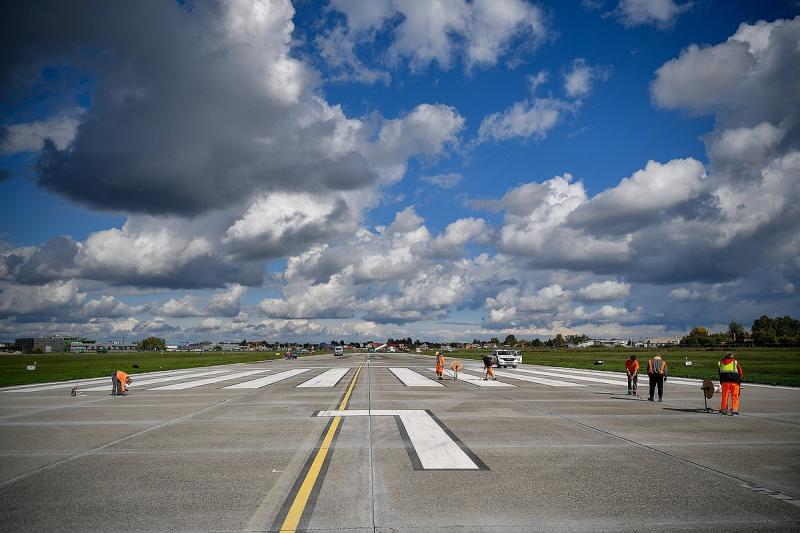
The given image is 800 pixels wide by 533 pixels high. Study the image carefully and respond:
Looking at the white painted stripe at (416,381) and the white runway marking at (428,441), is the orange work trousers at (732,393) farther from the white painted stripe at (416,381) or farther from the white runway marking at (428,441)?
the white painted stripe at (416,381)

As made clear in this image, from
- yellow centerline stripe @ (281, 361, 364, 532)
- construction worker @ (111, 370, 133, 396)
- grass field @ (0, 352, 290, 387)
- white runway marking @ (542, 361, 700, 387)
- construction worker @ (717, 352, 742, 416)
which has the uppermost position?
construction worker @ (717, 352, 742, 416)

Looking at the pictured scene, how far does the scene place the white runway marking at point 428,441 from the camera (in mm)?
8720

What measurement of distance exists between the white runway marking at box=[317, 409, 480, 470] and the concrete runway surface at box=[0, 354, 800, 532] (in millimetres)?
58

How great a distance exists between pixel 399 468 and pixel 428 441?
7.56ft

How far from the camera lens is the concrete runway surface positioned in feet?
20.0

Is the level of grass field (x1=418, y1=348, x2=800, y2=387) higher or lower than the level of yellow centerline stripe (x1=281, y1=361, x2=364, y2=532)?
lower

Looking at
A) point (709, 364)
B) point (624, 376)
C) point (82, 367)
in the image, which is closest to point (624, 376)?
point (624, 376)

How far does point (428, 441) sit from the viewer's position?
420 inches

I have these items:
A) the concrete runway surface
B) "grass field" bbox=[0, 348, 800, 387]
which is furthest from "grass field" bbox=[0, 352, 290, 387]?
the concrete runway surface

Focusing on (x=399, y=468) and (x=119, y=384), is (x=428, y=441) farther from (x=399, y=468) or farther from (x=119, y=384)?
(x=119, y=384)

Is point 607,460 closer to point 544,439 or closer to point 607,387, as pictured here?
point 544,439

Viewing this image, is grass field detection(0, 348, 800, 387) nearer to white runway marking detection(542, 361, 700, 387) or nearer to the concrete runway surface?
white runway marking detection(542, 361, 700, 387)

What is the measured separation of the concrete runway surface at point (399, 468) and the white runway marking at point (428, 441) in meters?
0.06

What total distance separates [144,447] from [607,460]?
854 centimetres
